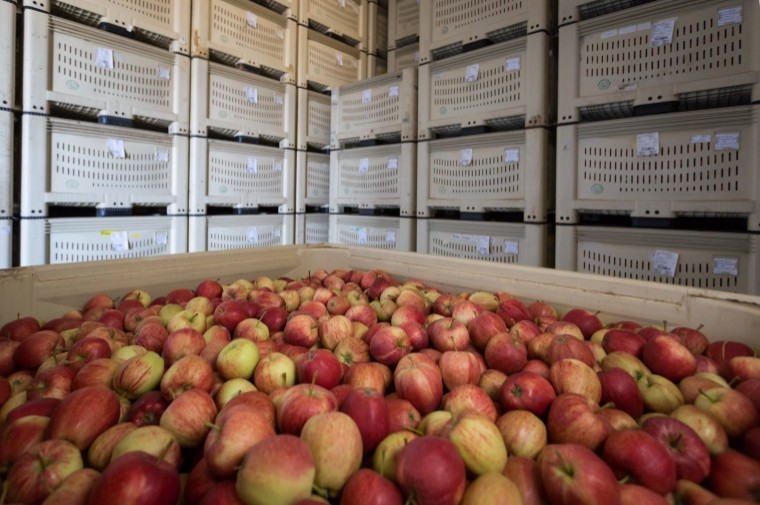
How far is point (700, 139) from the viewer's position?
71.6 inches

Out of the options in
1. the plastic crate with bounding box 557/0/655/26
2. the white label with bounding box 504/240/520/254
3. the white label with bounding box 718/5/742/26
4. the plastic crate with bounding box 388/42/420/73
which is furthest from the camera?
the plastic crate with bounding box 388/42/420/73

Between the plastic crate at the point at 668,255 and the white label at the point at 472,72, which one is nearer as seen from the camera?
the plastic crate at the point at 668,255

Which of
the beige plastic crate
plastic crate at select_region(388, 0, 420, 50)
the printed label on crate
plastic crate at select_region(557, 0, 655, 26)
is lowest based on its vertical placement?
the printed label on crate

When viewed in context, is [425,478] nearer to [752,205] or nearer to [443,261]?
[443,261]

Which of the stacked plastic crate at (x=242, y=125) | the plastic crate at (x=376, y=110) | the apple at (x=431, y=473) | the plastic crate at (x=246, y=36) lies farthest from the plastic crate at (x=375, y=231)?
the apple at (x=431, y=473)

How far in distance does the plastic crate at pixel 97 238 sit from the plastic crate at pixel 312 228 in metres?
0.95

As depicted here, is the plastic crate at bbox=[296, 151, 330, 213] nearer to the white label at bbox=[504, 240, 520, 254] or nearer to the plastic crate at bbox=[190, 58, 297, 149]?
the plastic crate at bbox=[190, 58, 297, 149]

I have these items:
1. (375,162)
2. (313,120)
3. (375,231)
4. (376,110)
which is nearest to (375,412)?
(375,231)

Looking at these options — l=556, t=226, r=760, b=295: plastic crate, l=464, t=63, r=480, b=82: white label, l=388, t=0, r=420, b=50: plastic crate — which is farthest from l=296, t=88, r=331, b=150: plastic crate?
l=556, t=226, r=760, b=295: plastic crate

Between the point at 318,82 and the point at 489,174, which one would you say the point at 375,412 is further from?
the point at 318,82

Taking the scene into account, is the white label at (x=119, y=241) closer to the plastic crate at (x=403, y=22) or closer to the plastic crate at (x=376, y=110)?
the plastic crate at (x=376, y=110)

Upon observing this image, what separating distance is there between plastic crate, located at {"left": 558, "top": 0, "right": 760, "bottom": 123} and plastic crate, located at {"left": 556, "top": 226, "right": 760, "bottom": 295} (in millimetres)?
569

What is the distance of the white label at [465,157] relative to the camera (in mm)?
2553

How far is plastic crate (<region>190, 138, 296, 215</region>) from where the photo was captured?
9.35 feet
